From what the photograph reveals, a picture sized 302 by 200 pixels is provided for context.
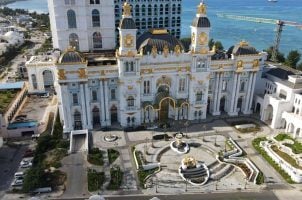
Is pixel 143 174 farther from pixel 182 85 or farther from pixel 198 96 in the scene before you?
pixel 198 96

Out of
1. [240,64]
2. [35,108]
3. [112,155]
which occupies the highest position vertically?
[240,64]

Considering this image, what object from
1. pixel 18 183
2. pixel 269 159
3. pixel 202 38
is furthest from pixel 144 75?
pixel 18 183

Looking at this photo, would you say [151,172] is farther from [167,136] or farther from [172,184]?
[167,136]

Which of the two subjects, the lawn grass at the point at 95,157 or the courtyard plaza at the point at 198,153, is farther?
the lawn grass at the point at 95,157

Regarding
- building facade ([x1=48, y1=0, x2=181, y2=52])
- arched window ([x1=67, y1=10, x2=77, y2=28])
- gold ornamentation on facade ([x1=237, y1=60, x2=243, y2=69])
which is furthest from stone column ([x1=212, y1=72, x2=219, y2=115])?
arched window ([x1=67, y1=10, x2=77, y2=28])

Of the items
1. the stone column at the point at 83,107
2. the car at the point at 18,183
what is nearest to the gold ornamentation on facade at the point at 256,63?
the stone column at the point at 83,107

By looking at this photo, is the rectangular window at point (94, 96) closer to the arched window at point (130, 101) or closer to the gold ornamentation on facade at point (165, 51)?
the arched window at point (130, 101)

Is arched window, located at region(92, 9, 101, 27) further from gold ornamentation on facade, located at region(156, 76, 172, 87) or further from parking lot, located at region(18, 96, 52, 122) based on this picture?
parking lot, located at region(18, 96, 52, 122)
